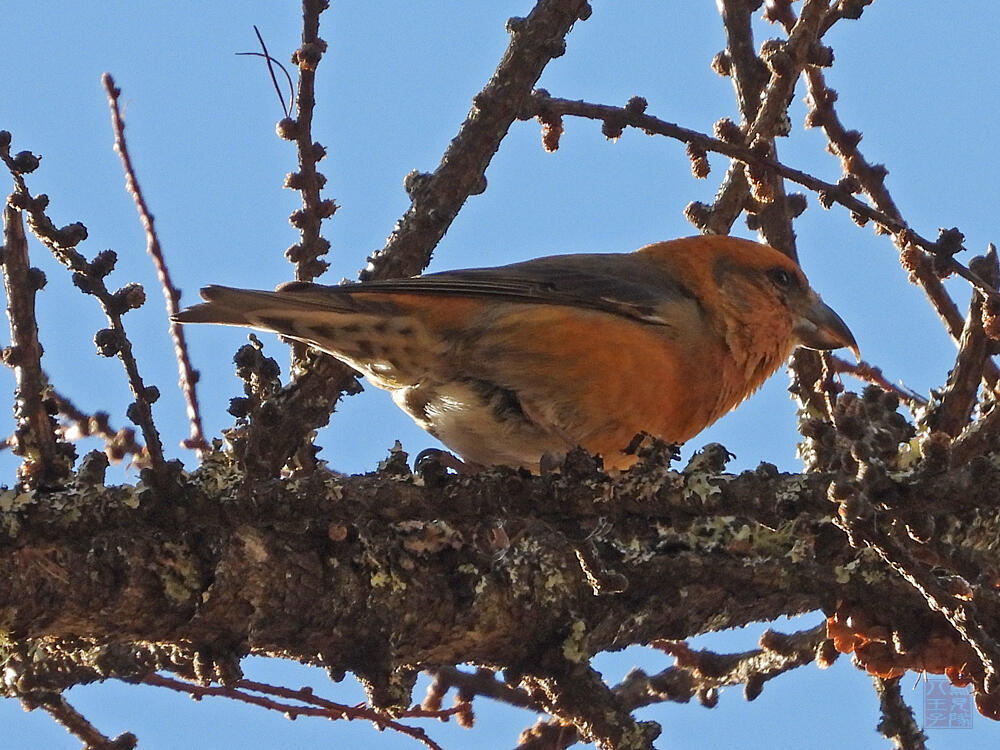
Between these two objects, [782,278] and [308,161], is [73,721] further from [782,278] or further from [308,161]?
[782,278]

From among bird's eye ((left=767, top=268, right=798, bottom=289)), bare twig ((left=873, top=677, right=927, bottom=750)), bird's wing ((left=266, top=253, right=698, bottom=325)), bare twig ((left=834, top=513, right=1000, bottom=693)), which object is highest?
bird's eye ((left=767, top=268, right=798, bottom=289))

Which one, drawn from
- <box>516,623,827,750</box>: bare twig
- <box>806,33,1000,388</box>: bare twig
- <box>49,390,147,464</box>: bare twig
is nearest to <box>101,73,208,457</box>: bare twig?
<box>49,390,147,464</box>: bare twig

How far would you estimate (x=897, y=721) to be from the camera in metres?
Result: 3.07

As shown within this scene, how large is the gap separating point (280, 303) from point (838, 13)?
1.74 m

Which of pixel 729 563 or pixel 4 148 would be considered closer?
pixel 4 148

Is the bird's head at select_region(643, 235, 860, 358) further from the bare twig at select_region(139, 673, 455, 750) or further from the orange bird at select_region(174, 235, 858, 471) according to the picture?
the bare twig at select_region(139, 673, 455, 750)

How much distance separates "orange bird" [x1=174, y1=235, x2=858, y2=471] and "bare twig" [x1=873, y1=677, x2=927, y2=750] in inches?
37.0

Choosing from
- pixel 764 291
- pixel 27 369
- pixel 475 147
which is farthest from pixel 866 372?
pixel 27 369

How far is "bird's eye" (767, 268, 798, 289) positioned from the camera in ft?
13.8

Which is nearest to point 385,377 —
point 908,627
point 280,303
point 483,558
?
point 280,303

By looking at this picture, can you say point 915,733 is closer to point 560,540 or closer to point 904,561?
point 560,540

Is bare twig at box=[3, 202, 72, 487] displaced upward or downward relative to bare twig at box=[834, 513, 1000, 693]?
upward

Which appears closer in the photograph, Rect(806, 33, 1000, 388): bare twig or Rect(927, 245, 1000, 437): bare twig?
Rect(927, 245, 1000, 437): bare twig

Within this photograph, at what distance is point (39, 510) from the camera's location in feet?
7.88
